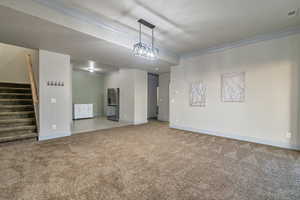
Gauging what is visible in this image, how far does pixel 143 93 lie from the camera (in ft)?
23.4

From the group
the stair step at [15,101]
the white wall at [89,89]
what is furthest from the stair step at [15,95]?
the white wall at [89,89]

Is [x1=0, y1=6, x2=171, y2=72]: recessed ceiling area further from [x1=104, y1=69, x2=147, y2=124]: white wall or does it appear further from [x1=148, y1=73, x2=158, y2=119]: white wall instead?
[x1=148, y1=73, x2=158, y2=119]: white wall

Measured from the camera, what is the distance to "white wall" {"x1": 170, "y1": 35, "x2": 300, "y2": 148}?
11.5 feet

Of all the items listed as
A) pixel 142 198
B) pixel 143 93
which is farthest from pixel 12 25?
pixel 143 93

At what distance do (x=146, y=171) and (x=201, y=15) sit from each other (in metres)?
3.23

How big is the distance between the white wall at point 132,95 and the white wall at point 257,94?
8.57ft

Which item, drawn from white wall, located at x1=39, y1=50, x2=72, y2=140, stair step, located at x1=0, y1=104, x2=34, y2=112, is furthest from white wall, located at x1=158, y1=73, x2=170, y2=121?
stair step, located at x1=0, y1=104, x2=34, y2=112

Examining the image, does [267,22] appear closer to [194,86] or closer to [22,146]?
[194,86]

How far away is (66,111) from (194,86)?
4661 millimetres

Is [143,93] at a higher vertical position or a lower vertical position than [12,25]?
lower

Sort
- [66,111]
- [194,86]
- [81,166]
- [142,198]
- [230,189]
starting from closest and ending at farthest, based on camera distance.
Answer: [142,198] → [230,189] → [81,166] → [66,111] → [194,86]

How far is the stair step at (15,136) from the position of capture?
373 cm

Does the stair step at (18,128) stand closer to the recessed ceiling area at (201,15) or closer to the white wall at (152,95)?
the recessed ceiling area at (201,15)

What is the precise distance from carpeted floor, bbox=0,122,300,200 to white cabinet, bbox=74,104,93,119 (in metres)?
4.23
